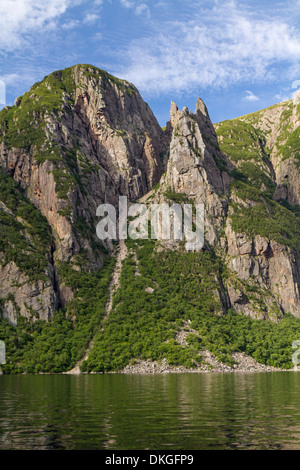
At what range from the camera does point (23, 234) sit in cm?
→ 17725

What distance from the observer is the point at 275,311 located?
584ft

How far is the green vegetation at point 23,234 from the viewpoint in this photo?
16488 centimetres

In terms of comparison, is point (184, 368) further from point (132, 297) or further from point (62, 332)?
point (62, 332)

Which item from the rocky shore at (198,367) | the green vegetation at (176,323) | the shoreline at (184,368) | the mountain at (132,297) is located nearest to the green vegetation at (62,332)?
the mountain at (132,297)

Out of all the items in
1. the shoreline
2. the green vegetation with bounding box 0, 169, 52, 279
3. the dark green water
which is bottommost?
the shoreline

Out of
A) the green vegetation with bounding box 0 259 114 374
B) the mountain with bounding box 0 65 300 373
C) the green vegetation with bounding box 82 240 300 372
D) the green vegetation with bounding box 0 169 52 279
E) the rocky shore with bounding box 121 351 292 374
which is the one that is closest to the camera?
the rocky shore with bounding box 121 351 292 374

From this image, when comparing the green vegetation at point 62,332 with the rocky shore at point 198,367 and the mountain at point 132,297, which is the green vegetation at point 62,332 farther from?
the rocky shore at point 198,367

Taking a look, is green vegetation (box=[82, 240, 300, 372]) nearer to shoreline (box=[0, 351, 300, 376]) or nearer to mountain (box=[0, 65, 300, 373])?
mountain (box=[0, 65, 300, 373])

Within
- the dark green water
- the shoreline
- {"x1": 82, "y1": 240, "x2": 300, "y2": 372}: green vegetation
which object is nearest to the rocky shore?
the shoreline

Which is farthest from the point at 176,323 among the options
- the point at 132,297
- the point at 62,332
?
the point at 62,332

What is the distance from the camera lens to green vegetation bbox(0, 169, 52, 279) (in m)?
165
